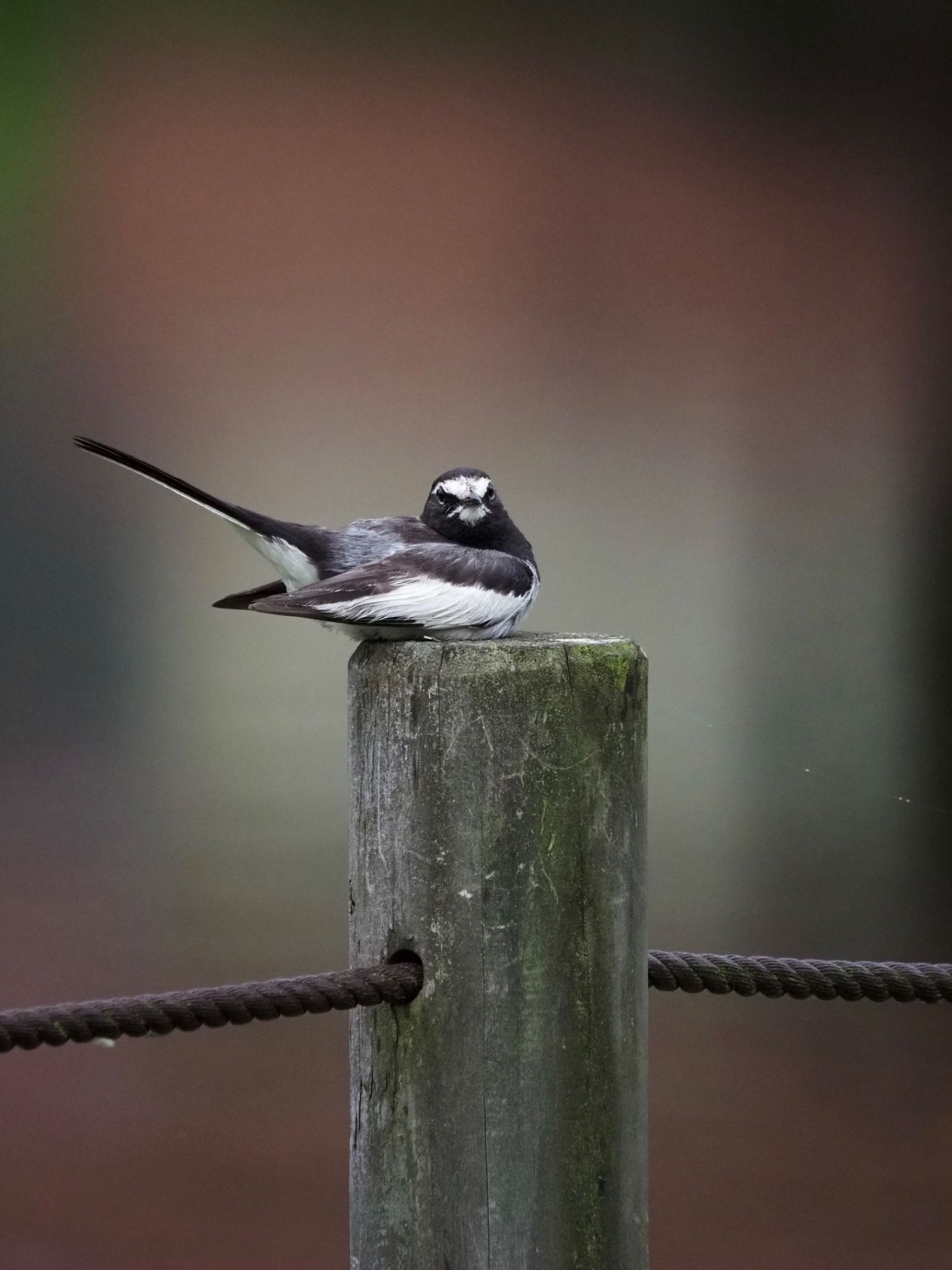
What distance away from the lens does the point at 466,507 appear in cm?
138

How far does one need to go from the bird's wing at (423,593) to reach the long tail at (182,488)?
12 centimetres

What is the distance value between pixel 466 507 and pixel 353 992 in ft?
2.21

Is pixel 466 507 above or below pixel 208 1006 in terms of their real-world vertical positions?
above

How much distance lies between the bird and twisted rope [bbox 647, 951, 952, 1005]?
32 cm

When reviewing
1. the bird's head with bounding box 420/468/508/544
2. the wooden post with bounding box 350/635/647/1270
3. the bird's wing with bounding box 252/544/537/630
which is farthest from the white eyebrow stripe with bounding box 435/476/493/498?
the wooden post with bounding box 350/635/647/1270

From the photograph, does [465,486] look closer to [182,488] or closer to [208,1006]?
[182,488]

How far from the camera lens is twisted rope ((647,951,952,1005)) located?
3.08 feet

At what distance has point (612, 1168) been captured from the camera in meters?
0.85

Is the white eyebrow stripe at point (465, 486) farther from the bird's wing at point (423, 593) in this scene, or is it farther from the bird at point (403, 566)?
the bird's wing at point (423, 593)

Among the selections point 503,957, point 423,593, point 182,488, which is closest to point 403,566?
point 423,593

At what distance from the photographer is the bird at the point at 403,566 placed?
1.09 m

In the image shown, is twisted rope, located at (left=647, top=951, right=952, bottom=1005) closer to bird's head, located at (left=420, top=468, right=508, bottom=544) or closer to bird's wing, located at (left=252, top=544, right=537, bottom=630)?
bird's wing, located at (left=252, top=544, right=537, bottom=630)

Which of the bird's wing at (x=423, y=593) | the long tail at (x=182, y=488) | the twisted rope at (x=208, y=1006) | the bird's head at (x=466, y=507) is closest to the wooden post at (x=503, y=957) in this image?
the twisted rope at (x=208, y=1006)

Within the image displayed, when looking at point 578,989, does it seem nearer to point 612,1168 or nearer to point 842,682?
point 612,1168
